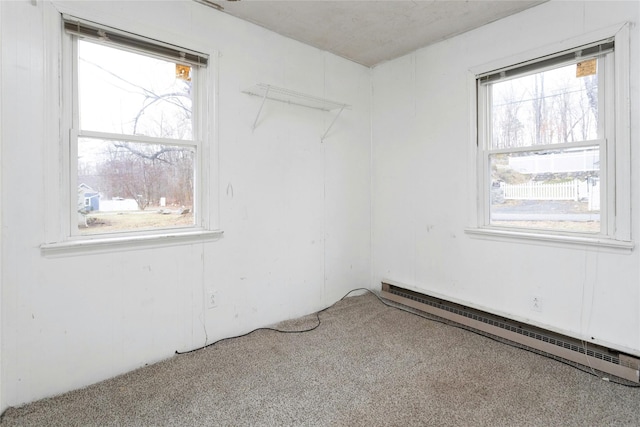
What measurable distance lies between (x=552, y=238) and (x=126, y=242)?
9.46 feet

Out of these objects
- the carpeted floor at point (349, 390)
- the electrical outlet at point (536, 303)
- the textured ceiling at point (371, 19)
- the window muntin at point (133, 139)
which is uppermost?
the textured ceiling at point (371, 19)

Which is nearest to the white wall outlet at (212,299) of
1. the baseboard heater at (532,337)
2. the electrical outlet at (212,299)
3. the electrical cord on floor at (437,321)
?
the electrical outlet at (212,299)

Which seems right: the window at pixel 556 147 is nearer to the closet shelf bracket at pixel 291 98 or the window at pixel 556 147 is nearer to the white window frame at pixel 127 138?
the closet shelf bracket at pixel 291 98

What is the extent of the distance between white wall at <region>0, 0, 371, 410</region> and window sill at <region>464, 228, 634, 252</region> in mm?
1243

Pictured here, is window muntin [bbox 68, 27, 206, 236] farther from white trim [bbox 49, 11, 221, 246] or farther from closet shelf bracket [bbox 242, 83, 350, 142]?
closet shelf bracket [bbox 242, 83, 350, 142]

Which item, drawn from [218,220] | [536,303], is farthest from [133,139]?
[536,303]

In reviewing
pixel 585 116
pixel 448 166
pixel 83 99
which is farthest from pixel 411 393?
pixel 83 99

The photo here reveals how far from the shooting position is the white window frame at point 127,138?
1786 millimetres

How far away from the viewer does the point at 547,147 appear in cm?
229

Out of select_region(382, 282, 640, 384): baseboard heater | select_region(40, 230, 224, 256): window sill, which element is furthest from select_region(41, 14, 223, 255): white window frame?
select_region(382, 282, 640, 384): baseboard heater

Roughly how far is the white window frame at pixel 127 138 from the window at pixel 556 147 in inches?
86.3

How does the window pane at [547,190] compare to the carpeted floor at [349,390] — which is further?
the window pane at [547,190]

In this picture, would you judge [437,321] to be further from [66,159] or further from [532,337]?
[66,159]

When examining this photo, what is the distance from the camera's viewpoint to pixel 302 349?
90.0 inches
